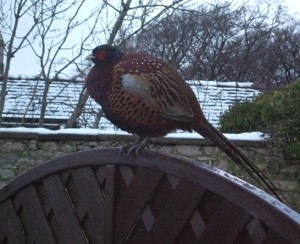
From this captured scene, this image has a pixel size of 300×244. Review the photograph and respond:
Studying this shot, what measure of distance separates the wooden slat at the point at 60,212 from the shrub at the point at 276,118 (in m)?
5.07

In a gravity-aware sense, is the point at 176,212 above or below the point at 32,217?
above

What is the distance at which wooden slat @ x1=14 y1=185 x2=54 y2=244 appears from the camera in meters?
2.28

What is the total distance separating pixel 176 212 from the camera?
1.76 metres

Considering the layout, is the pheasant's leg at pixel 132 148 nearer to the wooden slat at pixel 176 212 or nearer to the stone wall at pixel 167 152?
the wooden slat at pixel 176 212

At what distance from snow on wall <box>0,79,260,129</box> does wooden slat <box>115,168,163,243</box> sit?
8224 millimetres

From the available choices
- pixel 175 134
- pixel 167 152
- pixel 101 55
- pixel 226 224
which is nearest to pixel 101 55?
pixel 101 55

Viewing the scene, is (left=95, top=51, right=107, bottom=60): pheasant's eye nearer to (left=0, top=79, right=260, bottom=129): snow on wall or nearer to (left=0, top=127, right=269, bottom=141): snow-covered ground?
(left=0, top=127, right=269, bottom=141): snow-covered ground

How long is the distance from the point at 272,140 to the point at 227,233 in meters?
5.66

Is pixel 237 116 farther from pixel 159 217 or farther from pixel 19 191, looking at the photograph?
pixel 159 217

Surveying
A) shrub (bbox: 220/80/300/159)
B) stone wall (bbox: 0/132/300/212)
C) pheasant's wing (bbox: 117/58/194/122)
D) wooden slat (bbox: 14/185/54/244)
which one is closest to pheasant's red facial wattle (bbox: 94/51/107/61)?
pheasant's wing (bbox: 117/58/194/122)

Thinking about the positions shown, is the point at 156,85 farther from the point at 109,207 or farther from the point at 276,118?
the point at 276,118

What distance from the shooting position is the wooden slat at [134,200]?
6.10ft

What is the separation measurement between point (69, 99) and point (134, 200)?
10.8 metres

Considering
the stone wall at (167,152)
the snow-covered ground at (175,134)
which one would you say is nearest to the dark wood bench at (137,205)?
the stone wall at (167,152)
